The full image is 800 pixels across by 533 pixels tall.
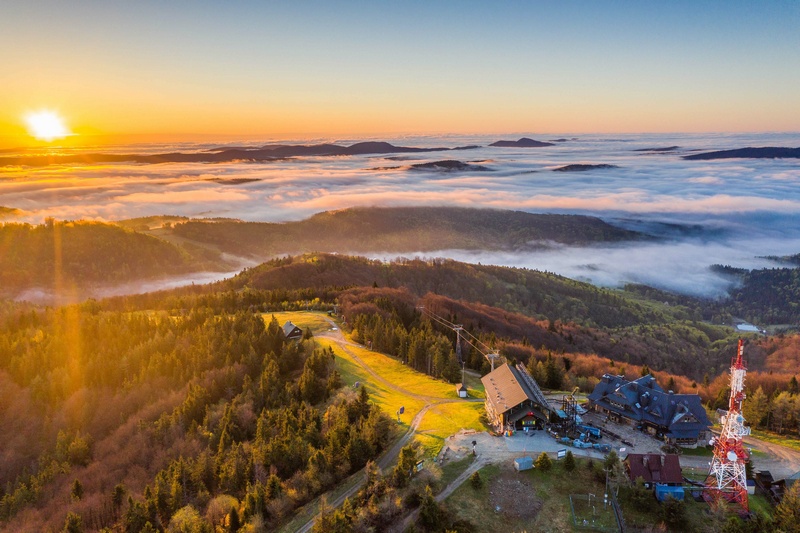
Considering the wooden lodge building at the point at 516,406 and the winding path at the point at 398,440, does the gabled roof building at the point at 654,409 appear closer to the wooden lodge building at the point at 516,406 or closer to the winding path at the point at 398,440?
the wooden lodge building at the point at 516,406

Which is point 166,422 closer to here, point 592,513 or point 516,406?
point 516,406

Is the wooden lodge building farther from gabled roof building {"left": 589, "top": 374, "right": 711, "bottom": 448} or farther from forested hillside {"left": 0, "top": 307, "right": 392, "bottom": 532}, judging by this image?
forested hillside {"left": 0, "top": 307, "right": 392, "bottom": 532}

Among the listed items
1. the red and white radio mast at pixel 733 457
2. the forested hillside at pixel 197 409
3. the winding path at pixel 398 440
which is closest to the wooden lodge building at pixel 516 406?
the winding path at pixel 398 440

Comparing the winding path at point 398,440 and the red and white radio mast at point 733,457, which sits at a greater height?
the red and white radio mast at point 733,457

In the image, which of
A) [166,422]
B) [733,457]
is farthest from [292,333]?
[733,457]

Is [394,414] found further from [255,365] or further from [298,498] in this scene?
[255,365]

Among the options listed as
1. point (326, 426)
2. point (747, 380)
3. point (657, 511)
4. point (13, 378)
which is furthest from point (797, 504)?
point (13, 378)
